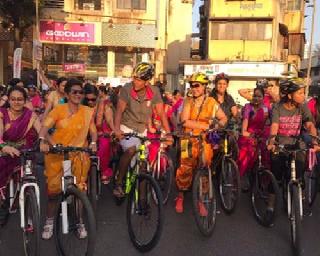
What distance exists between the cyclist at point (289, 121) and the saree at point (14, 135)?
9.39ft

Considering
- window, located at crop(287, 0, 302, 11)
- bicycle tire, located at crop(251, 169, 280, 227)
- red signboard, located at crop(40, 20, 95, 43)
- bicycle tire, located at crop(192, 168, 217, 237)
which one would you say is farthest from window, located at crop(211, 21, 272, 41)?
bicycle tire, located at crop(192, 168, 217, 237)

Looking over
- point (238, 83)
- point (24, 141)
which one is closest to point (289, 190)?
point (24, 141)

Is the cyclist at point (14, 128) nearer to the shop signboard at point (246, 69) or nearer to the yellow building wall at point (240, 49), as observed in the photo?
the shop signboard at point (246, 69)

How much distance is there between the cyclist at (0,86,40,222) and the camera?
16.9 ft

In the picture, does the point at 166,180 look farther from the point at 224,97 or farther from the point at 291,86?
the point at 291,86

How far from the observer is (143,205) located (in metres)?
5.00

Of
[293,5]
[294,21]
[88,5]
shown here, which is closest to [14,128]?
[88,5]

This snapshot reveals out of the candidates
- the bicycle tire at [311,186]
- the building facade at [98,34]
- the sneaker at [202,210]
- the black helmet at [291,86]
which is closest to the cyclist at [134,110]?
the sneaker at [202,210]

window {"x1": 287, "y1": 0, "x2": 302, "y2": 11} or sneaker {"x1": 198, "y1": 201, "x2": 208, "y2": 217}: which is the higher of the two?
window {"x1": 287, "y1": 0, "x2": 302, "y2": 11}

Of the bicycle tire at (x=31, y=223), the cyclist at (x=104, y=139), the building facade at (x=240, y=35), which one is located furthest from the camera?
the building facade at (x=240, y=35)

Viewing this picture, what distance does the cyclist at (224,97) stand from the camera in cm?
755

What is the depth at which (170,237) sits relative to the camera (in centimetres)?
547

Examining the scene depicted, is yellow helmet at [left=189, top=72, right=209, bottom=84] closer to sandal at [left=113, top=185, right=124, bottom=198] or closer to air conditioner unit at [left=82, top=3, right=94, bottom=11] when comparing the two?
sandal at [left=113, top=185, right=124, bottom=198]

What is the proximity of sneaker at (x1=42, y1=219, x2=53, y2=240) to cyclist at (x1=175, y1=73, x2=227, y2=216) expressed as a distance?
1.79m
